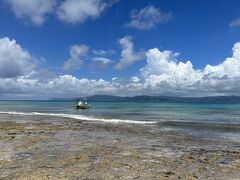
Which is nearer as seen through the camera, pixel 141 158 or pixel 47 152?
pixel 141 158

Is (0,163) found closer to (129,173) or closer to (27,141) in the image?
(129,173)

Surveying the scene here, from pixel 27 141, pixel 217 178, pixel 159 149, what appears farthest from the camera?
pixel 27 141

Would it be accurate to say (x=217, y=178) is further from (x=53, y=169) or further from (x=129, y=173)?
(x=53, y=169)

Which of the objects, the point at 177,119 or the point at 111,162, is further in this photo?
the point at 177,119

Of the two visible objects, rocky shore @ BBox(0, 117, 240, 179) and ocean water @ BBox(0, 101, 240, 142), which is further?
ocean water @ BBox(0, 101, 240, 142)

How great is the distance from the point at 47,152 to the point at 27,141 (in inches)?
212

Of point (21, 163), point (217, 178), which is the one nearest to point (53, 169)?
point (21, 163)

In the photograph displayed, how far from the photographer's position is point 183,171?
16.4 m

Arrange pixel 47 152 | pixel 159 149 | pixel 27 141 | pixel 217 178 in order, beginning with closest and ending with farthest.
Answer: pixel 217 178, pixel 47 152, pixel 159 149, pixel 27 141

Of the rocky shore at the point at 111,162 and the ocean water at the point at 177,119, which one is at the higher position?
the rocky shore at the point at 111,162

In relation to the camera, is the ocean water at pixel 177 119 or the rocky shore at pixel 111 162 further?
the ocean water at pixel 177 119

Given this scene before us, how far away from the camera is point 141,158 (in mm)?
19391

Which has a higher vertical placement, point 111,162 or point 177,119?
point 111,162

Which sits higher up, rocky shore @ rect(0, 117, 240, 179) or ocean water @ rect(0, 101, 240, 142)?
rocky shore @ rect(0, 117, 240, 179)
